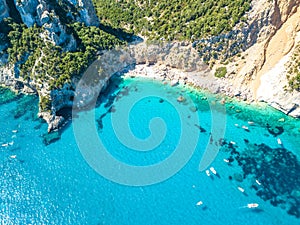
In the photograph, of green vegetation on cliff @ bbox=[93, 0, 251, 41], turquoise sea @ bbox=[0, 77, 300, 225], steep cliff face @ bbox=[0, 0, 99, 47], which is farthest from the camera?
green vegetation on cliff @ bbox=[93, 0, 251, 41]

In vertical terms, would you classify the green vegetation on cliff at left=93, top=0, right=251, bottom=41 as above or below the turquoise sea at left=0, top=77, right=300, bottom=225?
above

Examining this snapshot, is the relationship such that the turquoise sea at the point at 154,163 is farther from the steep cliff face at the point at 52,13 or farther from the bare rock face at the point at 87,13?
the bare rock face at the point at 87,13

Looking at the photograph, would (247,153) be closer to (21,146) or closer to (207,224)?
(207,224)

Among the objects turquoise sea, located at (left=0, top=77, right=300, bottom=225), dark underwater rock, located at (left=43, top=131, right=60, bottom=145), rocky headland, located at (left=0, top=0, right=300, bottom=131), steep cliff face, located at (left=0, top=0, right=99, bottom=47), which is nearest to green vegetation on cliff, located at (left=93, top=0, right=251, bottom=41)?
rocky headland, located at (left=0, top=0, right=300, bottom=131)

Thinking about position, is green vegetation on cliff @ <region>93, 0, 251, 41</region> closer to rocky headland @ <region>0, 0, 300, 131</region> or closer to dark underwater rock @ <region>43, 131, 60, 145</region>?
rocky headland @ <region>0, 0, 300, 131</region>

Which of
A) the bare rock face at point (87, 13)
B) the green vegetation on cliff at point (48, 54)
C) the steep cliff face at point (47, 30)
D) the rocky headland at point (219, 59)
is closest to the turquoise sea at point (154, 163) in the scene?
the rocky headland at point (219, 59)
